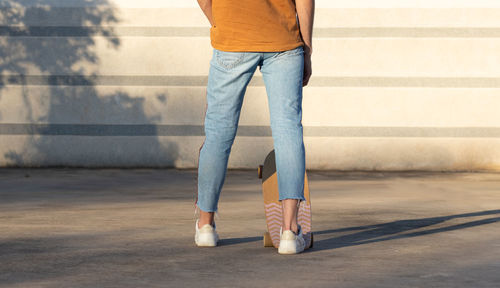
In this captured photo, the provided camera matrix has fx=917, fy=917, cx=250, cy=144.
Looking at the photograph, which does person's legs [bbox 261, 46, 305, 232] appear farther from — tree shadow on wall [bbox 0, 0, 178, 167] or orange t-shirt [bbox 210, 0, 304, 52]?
tree shadow on wall [bbox 0, 0, 178, 167]

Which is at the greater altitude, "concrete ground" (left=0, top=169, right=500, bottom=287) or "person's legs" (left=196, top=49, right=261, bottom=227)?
"person's legs" (left=196, top=49, right=261, bottom=227)

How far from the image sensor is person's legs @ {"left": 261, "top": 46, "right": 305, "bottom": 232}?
4.65 meters

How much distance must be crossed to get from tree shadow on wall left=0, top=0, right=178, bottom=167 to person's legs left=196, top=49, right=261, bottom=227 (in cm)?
581

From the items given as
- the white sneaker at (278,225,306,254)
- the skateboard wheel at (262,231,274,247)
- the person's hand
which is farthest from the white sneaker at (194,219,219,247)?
the person's hand

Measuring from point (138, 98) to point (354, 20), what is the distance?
8.67 ft

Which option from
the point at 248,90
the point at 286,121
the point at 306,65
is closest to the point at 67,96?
the point at 248,90

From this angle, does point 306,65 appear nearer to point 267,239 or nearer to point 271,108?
point 271,108

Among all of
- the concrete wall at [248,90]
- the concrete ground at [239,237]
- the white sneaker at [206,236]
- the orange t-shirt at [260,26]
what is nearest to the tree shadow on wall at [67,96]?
the concrete wall at [248,90]

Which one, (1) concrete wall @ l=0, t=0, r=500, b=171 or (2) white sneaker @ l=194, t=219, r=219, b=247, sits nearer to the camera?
(2) white sneaker @ l=194, t=219, r=219, b=247

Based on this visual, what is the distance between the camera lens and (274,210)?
16.1 ft

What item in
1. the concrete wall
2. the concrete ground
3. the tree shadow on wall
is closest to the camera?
the concrete ground

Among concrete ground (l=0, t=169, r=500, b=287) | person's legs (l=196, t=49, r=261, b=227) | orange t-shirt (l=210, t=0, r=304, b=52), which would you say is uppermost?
orange t-shirt (l=210, t=0, r=304, b=52)

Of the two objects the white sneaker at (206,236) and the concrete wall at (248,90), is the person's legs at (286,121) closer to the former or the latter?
the white sneaker at (206,236)

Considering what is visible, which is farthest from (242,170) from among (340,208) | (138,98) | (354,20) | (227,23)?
(227,23)
